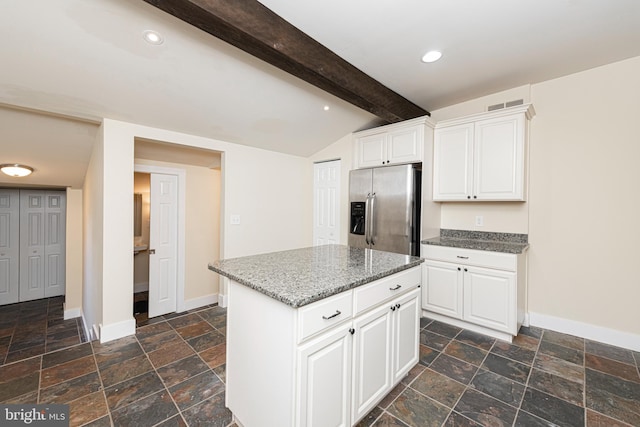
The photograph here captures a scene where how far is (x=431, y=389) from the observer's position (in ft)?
6.21

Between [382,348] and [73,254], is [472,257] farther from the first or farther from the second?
[73,254]

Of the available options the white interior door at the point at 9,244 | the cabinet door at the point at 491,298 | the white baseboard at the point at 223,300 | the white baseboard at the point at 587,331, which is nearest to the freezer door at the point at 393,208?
the cabinet door at the point at 491,298

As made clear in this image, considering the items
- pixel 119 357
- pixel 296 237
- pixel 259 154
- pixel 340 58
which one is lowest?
pixel 119 357

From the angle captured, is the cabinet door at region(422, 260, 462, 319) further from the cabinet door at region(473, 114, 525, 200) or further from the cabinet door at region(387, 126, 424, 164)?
the cabinet door at region(387, 126, 424, 164)

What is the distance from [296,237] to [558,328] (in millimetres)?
3424

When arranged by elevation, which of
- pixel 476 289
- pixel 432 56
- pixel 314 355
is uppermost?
pixel 432 56

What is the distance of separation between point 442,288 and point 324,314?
2.18 meters

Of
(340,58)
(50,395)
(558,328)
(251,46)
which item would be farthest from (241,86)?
(558,328)

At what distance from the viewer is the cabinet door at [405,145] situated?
3115 mm

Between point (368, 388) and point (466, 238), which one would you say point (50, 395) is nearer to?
point (368, 388)

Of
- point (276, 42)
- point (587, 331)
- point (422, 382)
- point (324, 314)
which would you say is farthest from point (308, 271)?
point (587, 331)

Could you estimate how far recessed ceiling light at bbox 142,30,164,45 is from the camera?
1810 millimetres

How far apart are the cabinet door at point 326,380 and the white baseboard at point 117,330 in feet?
7.90

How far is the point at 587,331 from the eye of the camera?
8.61ft
